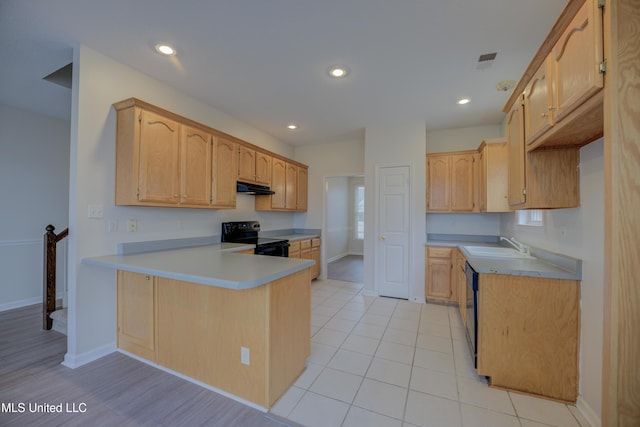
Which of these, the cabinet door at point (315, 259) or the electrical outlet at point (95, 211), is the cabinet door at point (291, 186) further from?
the electrical outlet at point (95, 211)

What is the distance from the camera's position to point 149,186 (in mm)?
2346

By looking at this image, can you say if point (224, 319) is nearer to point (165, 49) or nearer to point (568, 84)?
point (165, 49)

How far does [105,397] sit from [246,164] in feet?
9.07

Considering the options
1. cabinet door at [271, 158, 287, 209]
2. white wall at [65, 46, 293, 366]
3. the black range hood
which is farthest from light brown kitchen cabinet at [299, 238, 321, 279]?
white wall at [65, 46, 293, 366]

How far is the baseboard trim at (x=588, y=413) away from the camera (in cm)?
150

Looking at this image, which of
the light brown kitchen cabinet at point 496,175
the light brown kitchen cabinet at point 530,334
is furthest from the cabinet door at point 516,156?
the light brown kitchen cabinet at point 496,175

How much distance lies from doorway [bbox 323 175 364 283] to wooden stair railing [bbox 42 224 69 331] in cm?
463

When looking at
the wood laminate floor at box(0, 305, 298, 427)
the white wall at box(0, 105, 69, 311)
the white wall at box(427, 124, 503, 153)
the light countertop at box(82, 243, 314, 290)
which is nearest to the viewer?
the light countertop at box(82, 243, 314, 290)

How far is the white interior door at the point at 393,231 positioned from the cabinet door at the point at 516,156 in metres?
1.65

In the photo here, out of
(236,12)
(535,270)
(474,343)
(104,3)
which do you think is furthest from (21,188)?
(535,270)

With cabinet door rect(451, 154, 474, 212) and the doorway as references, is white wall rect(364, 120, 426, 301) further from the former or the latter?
the doorway

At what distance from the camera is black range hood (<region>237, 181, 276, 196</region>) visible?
11.5ft

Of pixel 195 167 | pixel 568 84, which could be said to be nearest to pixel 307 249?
pixel 195 167

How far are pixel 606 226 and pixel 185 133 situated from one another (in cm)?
317
